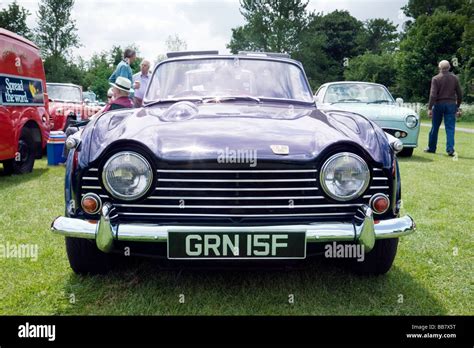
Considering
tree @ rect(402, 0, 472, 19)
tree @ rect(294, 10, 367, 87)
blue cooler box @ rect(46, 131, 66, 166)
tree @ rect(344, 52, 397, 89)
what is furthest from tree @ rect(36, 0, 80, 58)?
blue cooler box @ rect(46, 131, 66, 166)

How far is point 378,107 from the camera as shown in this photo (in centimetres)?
820

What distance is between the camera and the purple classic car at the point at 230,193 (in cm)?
224

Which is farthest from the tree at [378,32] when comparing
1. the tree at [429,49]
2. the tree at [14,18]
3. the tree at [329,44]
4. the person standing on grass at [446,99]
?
the person standing on grass at [446,99]

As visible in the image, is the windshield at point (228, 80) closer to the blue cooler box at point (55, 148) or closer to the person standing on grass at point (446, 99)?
the blue cooler box at point (55, 148)

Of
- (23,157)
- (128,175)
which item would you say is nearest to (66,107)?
(23,157)

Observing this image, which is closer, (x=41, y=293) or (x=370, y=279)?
(x=41, y=293)

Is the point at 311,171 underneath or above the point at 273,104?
underneath

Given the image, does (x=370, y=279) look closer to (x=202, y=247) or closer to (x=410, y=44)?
(x=202, y=247)

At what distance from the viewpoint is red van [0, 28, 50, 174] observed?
5.79m

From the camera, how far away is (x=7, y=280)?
280 cm

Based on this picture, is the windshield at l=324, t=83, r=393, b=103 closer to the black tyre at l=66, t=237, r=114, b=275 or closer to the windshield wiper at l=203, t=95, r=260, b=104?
the windshield wiper at l=203, t=95, r=260, b=104

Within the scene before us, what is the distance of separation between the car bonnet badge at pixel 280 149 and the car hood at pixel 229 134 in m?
0.02

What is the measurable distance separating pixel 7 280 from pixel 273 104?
2.20 meters
